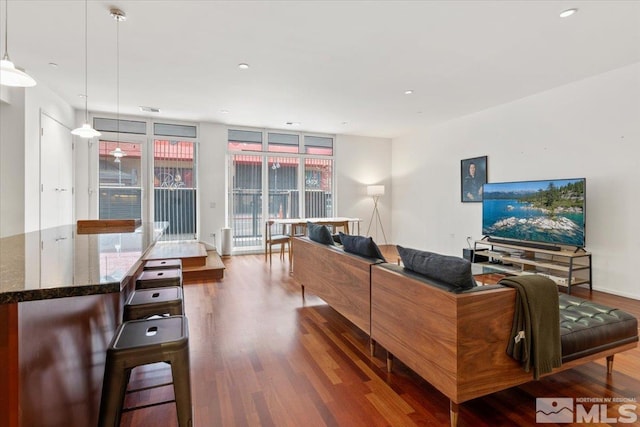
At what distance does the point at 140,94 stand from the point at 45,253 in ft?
13.5

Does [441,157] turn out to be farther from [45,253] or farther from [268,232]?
[45,253]

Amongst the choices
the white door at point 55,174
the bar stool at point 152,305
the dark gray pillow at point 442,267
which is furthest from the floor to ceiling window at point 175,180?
the dark gray pillow at point 442,267

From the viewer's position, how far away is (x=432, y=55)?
135 inches

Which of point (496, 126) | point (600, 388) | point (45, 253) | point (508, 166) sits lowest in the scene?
point (600, 388)

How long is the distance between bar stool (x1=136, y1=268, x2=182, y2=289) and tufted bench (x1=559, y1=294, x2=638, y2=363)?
8.44 feet

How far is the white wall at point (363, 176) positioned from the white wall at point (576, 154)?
1.71 meters

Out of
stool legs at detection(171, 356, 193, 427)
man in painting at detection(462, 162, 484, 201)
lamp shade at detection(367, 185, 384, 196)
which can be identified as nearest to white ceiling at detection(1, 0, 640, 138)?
man in painting at detection(462, 162, 484, 201)

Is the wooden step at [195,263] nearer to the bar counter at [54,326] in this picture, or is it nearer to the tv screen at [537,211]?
the bar counter at [54,326]

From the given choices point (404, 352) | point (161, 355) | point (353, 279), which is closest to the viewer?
point (161, 355)

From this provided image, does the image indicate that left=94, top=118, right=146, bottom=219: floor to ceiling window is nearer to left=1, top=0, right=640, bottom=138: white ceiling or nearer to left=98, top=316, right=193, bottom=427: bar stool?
left=1, top=0, right=640, bottom=138: white ceiling

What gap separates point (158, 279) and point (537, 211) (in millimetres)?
4595

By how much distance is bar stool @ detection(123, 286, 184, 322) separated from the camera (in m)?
1.80

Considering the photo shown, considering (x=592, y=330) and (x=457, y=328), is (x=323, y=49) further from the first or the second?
(x=592, y=330)

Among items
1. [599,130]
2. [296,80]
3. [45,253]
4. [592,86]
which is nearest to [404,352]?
[45,253]
